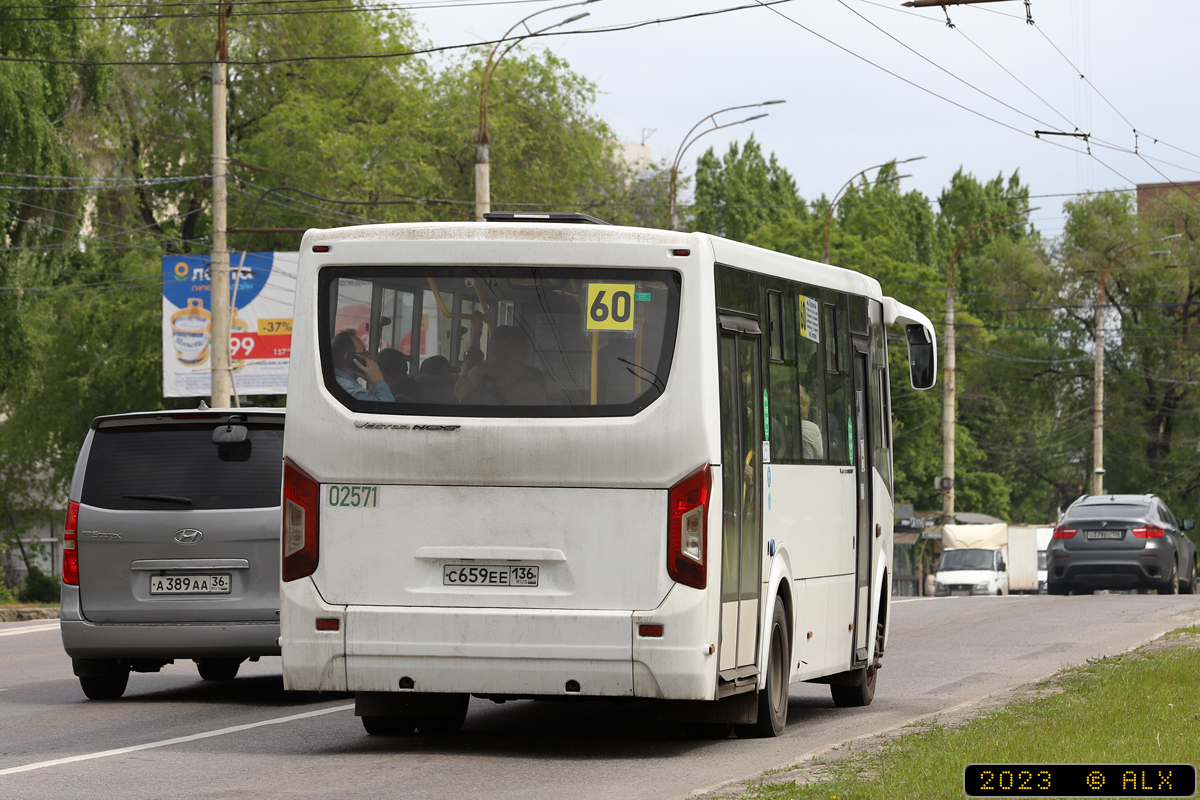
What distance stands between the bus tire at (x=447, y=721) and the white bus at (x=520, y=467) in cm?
104

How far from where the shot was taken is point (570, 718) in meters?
12.5

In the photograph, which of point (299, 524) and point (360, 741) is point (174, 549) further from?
point (299, 524)

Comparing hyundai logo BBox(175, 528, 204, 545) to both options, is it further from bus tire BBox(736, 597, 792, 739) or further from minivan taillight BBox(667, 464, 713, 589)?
minivan taillight BBox(667, 464, 713, 589)

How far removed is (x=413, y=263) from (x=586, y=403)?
1255 millimetres

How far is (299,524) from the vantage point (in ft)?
32.9

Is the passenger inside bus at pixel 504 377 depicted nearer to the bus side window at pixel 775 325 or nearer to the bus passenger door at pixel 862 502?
the bus side window at pixel 775 325

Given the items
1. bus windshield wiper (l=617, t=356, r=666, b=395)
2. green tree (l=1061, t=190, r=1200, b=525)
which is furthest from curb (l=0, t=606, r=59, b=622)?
green tree (l=1061, t=190, r=1200, b=525)

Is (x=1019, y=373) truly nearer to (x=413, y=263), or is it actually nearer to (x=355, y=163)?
(x=355, y=163)

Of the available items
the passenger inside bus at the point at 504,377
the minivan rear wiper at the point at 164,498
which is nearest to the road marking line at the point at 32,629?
the minivan rear wiper at the point at 164,498

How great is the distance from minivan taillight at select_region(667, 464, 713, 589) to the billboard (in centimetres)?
3048

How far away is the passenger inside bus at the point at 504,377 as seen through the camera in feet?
32.5

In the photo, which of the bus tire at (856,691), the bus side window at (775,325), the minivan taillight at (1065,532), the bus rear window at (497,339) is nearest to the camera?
the bus rear window at (497,339)

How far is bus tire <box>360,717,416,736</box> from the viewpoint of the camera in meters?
11.1

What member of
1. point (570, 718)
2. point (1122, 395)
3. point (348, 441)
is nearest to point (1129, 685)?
point (570, 718)
